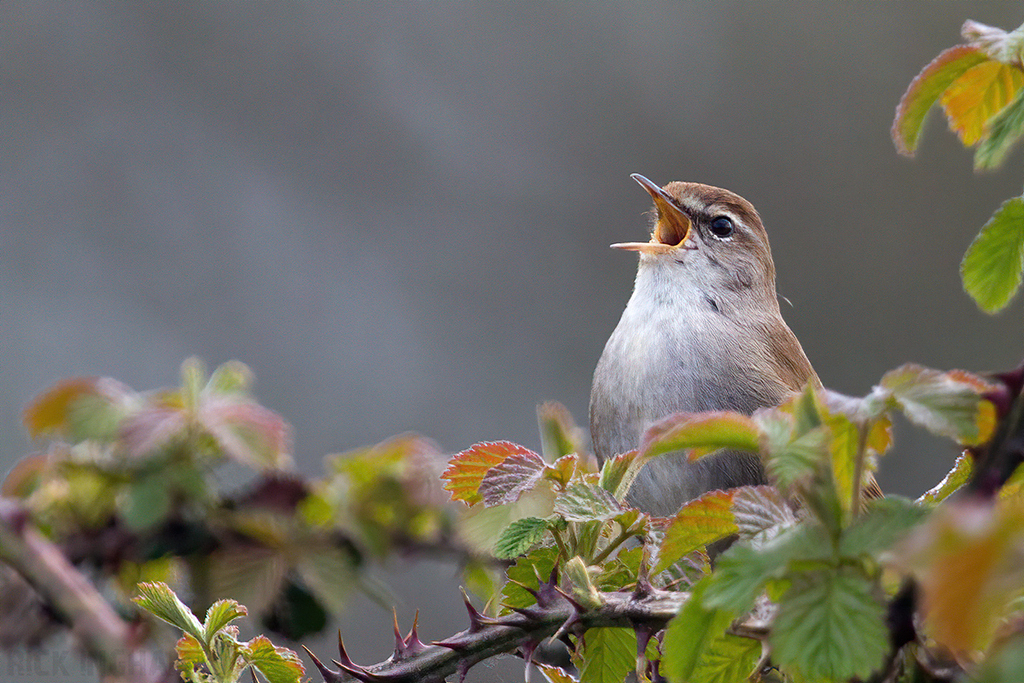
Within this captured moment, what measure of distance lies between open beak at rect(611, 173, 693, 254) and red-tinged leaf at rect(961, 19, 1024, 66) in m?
1.57

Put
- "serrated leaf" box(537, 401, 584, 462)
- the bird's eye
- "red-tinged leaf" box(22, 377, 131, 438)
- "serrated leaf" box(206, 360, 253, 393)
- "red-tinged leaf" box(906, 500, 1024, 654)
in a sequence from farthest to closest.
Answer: the bird's eye, "serrated leaf" box(206, 360, 253, 393), "red-tinged leaf" box(22, 377, 131, 438), "serrated leaf" box(537, 401, 584, 462), "red-tinged leaf" box(906, 500, 1024, 654)

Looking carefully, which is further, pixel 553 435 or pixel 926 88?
pixel 553 435

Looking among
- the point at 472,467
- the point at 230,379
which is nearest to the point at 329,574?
the point at 230,379

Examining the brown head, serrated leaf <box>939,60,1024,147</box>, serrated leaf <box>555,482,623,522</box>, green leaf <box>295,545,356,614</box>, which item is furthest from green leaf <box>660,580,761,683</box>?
the brown head

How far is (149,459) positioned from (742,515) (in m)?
0.92

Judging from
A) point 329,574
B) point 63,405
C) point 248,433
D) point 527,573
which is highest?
point 63,405

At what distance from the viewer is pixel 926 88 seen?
602mm

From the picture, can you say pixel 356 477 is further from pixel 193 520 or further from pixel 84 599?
pixel 84 599

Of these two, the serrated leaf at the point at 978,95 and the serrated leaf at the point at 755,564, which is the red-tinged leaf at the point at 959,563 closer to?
the serrated leaf at the point at 755,564

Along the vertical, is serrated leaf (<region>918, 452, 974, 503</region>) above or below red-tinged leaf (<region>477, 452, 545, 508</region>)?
below

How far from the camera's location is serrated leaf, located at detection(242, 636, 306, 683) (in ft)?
2.14

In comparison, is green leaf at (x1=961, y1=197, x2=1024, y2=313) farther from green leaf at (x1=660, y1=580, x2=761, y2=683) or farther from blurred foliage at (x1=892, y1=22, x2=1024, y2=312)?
green leaf at (x1=660, y1=580, x2=761, y2=683)

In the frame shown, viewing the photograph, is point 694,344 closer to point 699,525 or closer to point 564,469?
point 564,469

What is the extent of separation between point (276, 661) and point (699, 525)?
33cm
